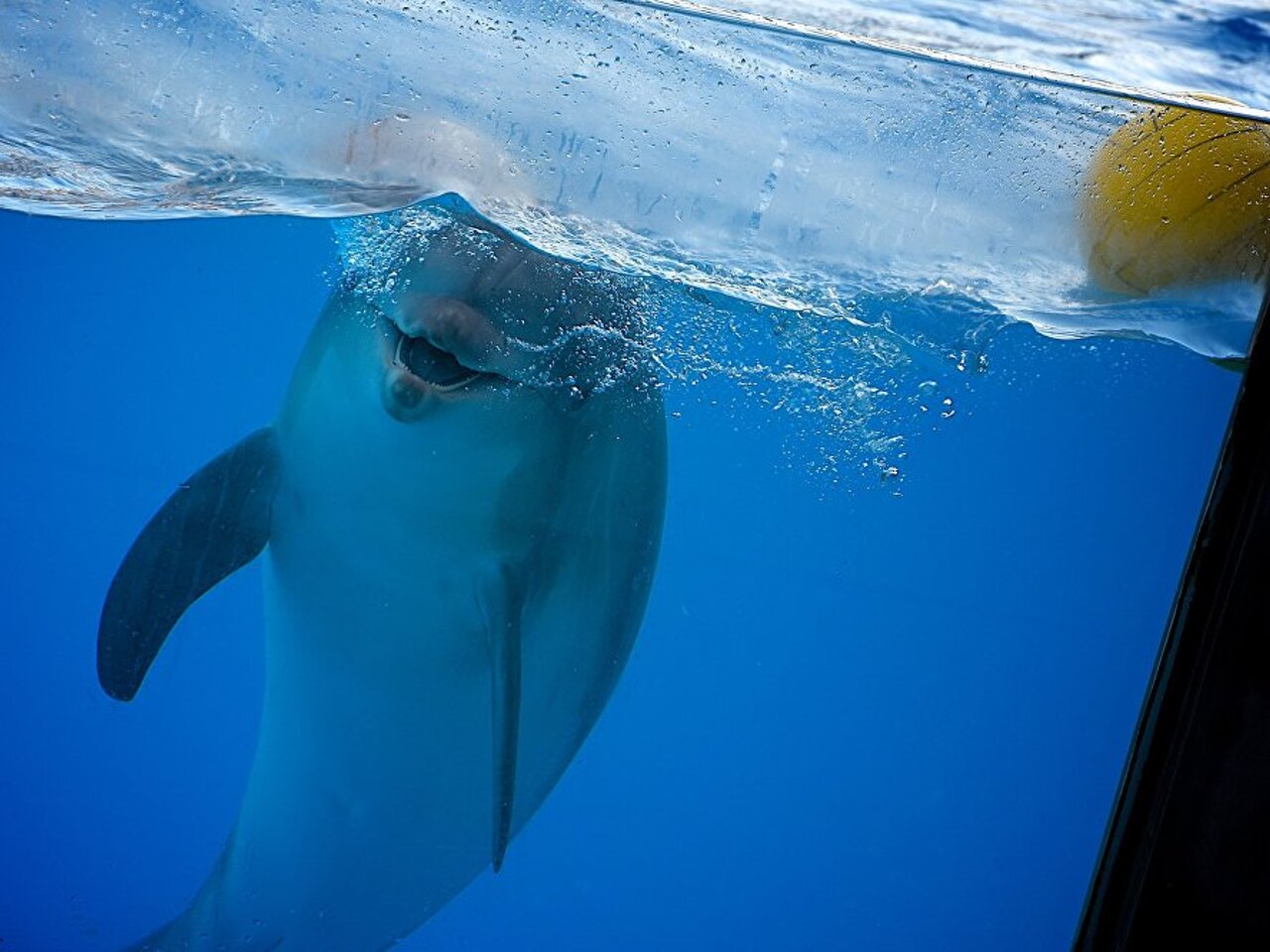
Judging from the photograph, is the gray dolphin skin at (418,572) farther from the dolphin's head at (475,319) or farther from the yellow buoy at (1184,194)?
the yellow buoy at (1184,194)

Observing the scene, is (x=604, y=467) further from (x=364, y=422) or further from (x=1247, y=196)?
(x=1247, y=196)

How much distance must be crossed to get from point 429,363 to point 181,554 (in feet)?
4.56

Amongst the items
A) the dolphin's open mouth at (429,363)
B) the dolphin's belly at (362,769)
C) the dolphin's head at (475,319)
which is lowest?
the dolphin's belly at (362,769)

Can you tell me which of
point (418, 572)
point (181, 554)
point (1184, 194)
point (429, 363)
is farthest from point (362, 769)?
point (1184, 194)

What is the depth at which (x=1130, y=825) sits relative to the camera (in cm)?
247

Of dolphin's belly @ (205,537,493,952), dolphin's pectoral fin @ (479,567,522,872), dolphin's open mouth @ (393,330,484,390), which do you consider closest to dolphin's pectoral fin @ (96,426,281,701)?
dolphin's belly @ (205,537,493,952)

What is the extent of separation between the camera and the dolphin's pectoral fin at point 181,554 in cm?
398

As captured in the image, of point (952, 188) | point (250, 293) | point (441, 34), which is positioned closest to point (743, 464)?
point (250, 293)

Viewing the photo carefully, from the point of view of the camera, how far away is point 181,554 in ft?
13.4

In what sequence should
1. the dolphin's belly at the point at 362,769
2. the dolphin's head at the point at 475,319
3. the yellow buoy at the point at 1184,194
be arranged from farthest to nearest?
1. the dolphin's belly at the point at 362,769
2. the dolphin's head at the point at 475,319
3. the yellow buoy at the point at 1184,194

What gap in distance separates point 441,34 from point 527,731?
3220 millimetres

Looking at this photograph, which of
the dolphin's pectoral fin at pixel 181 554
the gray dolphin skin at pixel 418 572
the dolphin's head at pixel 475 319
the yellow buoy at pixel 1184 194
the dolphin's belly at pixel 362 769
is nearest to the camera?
the yellow buoy at pixel 1184 194

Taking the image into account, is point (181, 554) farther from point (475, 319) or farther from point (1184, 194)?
point (1184, 194)

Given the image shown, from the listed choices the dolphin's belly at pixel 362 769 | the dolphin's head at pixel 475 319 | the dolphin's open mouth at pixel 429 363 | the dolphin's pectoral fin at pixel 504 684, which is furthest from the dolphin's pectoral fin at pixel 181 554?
the dolphin's pectoral fin at pixel 504 684
